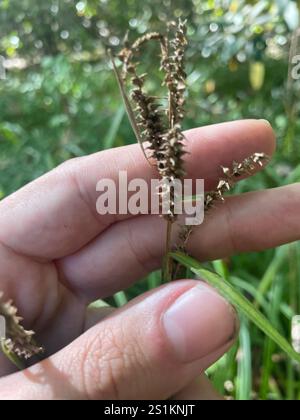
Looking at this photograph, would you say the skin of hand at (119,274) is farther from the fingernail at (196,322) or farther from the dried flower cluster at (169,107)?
the dried flower cluster at (169,107)

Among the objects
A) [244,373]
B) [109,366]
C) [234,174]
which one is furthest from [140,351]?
[244,373]

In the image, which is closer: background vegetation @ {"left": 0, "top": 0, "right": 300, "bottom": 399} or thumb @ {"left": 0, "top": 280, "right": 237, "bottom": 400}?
thumb @ {"left": 0, "top": 280, "right": 237, "bottom": 400}

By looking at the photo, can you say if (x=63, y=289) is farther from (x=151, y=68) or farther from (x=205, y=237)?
(x=151, y=68)

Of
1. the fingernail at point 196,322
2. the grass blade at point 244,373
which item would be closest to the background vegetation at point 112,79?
the grass blade at point 244,373

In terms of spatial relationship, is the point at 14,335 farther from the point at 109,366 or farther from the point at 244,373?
the point at 244,373

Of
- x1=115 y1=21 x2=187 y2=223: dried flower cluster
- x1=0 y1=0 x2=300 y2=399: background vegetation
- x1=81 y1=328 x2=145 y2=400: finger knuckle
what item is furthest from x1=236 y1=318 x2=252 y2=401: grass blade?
x1=115 y1=21 x2=187 y2=223: dried flower cluster

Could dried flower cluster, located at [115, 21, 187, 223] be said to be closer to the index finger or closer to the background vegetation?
the index finger

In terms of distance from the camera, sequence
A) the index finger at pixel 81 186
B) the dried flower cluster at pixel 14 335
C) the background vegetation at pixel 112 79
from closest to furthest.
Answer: the dried flower cluster at pixel 14 335
the index finger at pixel 81 186
the background vegetation at pixel 112 79

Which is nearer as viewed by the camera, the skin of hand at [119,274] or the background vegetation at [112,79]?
the skin of hand at [119,274]

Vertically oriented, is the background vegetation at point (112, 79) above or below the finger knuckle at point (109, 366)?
above
